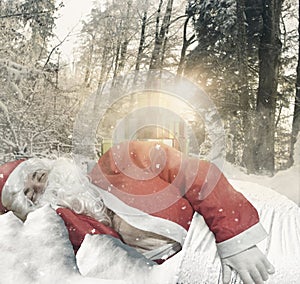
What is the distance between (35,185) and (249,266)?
15.9 inches

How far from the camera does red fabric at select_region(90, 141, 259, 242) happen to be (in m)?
0.72

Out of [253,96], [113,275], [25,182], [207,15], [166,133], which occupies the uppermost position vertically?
[207,15]

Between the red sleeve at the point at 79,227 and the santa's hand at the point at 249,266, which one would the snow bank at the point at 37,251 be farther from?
the santa's hand at the point at 249,266

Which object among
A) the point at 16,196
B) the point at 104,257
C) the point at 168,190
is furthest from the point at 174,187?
the point at 16,196

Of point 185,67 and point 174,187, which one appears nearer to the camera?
point 174,187

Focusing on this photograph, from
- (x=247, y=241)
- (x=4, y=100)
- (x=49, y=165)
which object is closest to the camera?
(x=247, y=241)

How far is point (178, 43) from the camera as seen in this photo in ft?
3.08

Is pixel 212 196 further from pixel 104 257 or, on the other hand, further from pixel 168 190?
pixel 104 257

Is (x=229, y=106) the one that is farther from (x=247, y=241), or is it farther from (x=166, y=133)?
(x=247, y=241)

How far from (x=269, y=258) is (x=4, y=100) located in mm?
636

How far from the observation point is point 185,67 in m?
0.94

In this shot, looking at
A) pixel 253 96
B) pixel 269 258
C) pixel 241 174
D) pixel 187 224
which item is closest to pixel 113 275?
pixel 187 224

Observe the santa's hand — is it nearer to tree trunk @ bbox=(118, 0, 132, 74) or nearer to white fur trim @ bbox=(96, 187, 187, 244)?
white fur trim @ bbox=(96, 187, 187, 244)

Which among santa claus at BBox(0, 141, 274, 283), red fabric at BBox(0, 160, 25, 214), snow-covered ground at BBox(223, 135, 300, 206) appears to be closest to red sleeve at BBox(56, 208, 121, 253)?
santa claus at BBox(0, 141, 274, 283)
